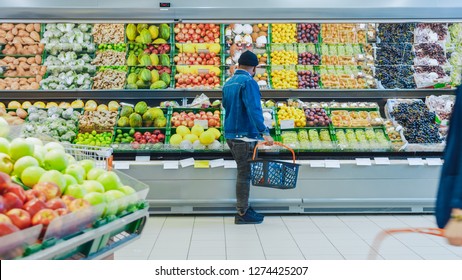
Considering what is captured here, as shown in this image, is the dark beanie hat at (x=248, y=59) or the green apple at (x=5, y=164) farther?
the dark beanie hat at (x=248, y=59)

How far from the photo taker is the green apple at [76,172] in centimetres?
237

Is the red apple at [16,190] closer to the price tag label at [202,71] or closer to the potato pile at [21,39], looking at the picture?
the price tag label at [202,71]

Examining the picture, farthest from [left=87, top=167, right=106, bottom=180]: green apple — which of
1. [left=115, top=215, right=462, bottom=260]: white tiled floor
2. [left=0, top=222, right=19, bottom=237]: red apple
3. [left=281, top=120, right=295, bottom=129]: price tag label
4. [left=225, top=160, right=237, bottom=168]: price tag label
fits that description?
[left=281, top=120, right=295, bottom=129]: price tag label

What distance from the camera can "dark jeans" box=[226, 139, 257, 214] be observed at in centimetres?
532

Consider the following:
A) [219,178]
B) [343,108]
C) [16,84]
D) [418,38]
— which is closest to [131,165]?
[219,178]

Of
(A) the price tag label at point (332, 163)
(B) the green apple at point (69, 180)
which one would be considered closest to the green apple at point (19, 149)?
(B) the green apple at point (69, 180)

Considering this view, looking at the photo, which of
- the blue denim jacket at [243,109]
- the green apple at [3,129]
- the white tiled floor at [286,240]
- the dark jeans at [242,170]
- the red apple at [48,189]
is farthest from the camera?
the dark jeans at [242,170]

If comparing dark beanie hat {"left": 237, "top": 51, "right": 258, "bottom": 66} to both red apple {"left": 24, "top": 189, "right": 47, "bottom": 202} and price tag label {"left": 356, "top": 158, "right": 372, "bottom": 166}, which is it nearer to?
price tag label {"left": 356, "top": 158, "right": 372, "bottom": 166}

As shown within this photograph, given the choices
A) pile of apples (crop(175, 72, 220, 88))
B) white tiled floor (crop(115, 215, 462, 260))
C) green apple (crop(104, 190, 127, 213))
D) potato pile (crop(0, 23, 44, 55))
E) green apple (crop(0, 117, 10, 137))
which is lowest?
white tiled floor (crop(115, 215, 462, 260))

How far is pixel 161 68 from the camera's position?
6449 millimetres

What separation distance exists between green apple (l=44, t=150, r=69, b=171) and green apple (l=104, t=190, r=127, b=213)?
0.29 meters

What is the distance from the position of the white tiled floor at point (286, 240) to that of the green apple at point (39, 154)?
6.27ft

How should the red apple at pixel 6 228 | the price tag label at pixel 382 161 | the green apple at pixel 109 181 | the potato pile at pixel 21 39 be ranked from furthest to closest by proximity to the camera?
the potato pile at pixel 21 39 < the price tag label at pixel 382 161 < the green apple at pixel 109 181 < the red apple at pixel 6 228

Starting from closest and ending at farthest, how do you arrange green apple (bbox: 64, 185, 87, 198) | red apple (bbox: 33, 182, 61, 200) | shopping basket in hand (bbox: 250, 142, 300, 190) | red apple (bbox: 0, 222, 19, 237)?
1. red apple (bbox: 0, 222, 19, 237)
2. red apple (bbox: 33, 182, 61, 200)
3. green apple (bbox: 64, 185, 87, 198)
4. shopping basket in hand (bbox: 250, 142, 300, 190)
